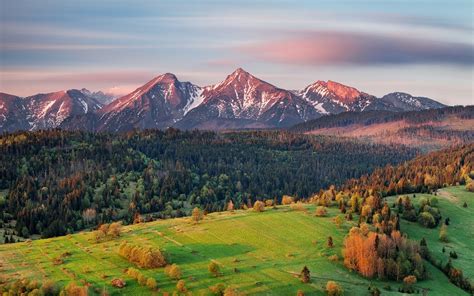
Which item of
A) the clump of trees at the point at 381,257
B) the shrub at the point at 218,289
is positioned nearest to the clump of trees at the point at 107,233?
the shrub at the point at 218,289

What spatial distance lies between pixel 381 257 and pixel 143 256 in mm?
72794

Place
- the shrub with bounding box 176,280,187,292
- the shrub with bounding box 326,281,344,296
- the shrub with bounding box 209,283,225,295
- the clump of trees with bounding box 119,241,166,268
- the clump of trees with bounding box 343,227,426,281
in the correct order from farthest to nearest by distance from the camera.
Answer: the clump of trees with bounding box 343,227,426,281 < the clump of trees with bounding box 119,241,166,268 < the shrub with bounding box 326,281,344,296 < the shrub with bounding box 176,280,187,292 < the shrub with bounding box 209,283,225,295

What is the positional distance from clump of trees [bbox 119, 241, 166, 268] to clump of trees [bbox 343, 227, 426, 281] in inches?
2243

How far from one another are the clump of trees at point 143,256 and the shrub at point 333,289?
46.2 meters

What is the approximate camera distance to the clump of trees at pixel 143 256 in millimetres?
162125

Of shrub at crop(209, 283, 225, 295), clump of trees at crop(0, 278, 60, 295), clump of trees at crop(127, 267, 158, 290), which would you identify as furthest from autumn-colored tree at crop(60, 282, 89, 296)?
shrub at crop(209, 283, 225, 295)

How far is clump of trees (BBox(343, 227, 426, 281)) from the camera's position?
175500 mm

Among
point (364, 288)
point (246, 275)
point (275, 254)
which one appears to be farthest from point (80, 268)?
point (364, 288)

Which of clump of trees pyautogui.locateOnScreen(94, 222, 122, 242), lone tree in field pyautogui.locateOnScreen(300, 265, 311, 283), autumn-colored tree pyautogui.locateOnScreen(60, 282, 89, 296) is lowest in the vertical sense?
lone tree in field pyautogui.locateOnScreen(300, 265, 311, 283)

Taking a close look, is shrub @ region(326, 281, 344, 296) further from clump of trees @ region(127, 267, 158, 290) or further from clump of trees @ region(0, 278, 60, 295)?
clump of trees @ region(0, 278, 60, 295)

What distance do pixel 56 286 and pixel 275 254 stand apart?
69.0 m

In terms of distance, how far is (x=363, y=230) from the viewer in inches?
7781

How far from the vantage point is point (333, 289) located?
153 metres

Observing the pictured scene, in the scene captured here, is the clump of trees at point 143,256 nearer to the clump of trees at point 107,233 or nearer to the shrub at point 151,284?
the shrub at point 151,284
